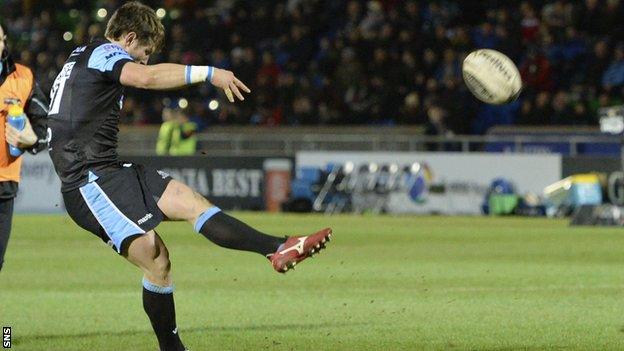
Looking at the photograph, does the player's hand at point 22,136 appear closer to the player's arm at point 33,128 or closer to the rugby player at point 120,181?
the player's arm at point 33,128

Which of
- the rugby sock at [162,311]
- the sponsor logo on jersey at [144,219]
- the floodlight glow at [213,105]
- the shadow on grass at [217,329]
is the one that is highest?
the sponsor logo on jersey at [144,219]

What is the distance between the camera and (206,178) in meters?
26.2

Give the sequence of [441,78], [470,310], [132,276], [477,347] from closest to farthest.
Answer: [477,347]
[470,310]
[132,276]
[441,78]

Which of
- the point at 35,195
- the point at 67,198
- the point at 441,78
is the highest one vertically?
the point at 67,198

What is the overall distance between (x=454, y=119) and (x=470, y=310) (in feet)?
52.0

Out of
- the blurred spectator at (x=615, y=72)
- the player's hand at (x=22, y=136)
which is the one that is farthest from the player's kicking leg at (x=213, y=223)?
the blurred spectator at (x=615, y=72)

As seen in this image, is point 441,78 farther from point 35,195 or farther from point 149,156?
point 35,195

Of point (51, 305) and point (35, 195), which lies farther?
point (35, 195)

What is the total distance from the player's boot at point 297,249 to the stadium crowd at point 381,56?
1809 cm

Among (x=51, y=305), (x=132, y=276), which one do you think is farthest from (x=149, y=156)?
(x=51, y=305)

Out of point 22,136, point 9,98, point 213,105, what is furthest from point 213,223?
point 213,105

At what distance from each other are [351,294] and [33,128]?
4112 mm

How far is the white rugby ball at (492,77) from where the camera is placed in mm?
10070

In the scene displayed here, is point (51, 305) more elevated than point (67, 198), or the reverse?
point (67, 198)
